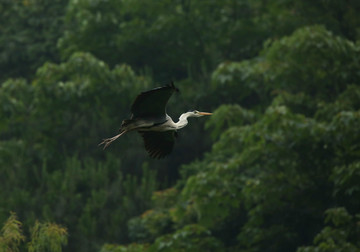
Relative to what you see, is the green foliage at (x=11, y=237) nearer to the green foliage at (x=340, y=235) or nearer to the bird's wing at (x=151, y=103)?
the bird's wing at (x=151, y=103)

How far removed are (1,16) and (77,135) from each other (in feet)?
18.7

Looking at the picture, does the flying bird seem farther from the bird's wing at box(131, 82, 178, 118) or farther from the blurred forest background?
the blurred forest background

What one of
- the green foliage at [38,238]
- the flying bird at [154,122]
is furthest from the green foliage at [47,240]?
the flying bird at [154,122]

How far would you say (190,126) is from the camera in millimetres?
22703

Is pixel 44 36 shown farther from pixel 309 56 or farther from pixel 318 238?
pixel 318 238

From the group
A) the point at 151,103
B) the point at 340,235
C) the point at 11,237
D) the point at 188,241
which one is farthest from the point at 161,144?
the point at 188,241

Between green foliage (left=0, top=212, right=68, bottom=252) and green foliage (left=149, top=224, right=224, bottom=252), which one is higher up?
green foliage (left=0, top=212, right=68, bottom=252)

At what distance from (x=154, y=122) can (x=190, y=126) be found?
12.4m

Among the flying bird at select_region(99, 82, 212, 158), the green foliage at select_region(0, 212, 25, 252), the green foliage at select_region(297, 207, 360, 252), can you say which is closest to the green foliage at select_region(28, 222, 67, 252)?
the green foliage at select_region(0, 212, 25, 252)

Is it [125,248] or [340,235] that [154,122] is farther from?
[125,248]

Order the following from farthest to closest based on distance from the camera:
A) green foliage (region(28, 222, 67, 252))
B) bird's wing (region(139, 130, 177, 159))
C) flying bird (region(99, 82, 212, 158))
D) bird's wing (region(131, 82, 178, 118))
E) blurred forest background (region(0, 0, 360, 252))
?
blurred forest background (region(0, 0, 360, 252)) < bird's wing (region(139, 130, 177, 159)) < green foliage (region(28, 222, 67, 252)) < flying bird (region(99, 82, 212, 158)) < bird's wing (region(131, 82, 178, 118))

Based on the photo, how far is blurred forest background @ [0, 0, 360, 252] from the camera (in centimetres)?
1675

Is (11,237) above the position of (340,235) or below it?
above

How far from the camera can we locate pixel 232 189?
55.8 ft
